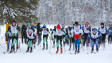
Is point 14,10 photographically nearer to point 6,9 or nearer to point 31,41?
point 6,9

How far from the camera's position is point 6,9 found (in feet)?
45.5

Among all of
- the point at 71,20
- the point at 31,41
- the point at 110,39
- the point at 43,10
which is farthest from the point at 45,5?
the point at 31,41

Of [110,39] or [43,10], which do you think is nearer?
[110,39]

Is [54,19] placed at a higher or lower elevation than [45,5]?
lower

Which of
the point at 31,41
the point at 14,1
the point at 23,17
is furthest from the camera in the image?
the point at 23,17

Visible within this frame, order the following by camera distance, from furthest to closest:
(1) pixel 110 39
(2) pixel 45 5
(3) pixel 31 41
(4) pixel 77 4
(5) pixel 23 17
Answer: (4) pixel 77 4 < (2) pixel 45 5 < (1) pixel 110 39 < (5) pixel 23 17 < (3) pixel 31 41

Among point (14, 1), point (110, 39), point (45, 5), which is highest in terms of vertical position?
point (45, 5)

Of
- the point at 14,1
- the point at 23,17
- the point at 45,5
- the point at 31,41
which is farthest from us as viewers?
the point at 45,5

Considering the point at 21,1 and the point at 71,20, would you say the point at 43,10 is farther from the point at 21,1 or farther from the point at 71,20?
the point at 21,1

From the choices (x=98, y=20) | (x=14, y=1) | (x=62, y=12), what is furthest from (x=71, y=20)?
(x=14, y=1)

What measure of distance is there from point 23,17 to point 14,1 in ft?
5.75

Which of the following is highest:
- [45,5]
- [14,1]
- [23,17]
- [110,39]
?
[45,5]

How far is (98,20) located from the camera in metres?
72.6

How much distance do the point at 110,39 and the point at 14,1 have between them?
37.6 ft
